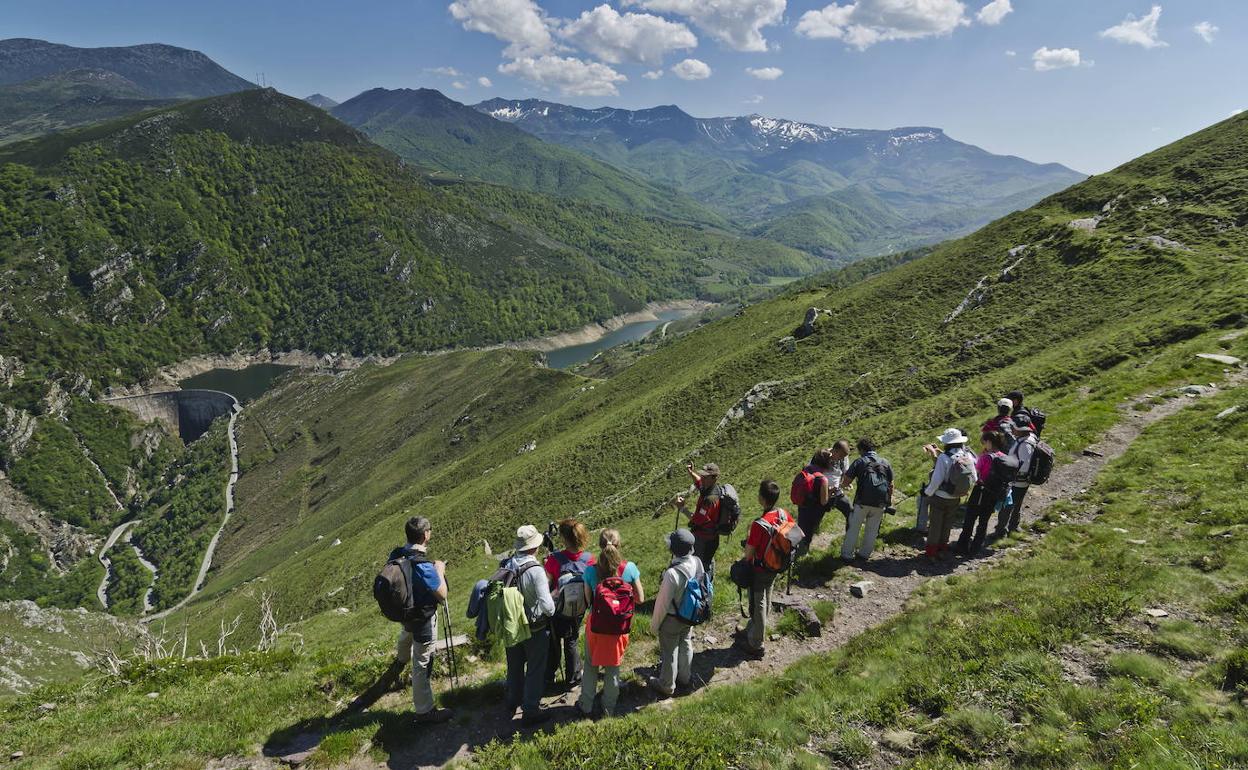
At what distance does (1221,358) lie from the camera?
837 inches

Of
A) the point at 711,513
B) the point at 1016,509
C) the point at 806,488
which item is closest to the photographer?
the point at 711,513

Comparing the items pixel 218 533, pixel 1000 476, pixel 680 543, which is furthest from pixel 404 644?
pixel 218 533

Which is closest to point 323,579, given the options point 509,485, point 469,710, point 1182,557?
point 509,485

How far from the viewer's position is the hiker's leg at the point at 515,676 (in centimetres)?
888

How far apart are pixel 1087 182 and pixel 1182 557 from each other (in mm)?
63512

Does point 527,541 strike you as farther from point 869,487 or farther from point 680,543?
point 869,487

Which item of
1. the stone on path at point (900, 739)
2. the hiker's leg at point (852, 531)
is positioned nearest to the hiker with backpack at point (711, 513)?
the hiker's leg at point (852, 531)

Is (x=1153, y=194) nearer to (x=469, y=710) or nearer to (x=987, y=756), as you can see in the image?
(x=987, y=756)

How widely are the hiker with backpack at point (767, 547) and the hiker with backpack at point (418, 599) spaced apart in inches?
209

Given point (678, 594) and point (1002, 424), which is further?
point (1002, 424)

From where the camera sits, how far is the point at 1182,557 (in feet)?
32.8

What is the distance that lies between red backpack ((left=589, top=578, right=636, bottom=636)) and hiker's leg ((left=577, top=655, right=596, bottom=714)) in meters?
1.00

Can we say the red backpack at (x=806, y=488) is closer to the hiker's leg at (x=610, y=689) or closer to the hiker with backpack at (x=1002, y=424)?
the hiker with backpack at (x=1002, y=424)

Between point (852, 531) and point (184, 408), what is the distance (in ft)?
796
